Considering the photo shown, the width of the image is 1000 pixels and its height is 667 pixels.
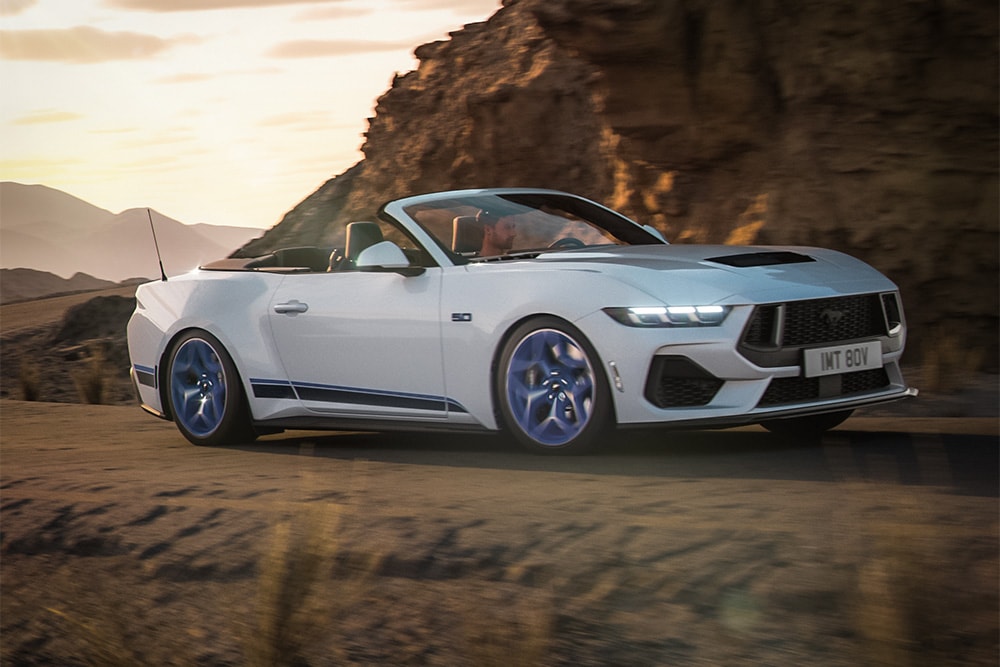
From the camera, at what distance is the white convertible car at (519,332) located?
7188 mm

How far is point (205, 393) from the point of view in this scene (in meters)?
9.29

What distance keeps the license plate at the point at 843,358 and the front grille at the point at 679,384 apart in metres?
0.50

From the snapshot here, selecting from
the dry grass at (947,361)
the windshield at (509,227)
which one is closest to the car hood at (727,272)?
the windshield at (509,227)

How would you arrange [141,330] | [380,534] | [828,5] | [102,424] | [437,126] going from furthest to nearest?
[437,126] < [828,5] < [102,424] < [141,330] < [380,534]

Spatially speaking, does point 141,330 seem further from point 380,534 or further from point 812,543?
point 812,543

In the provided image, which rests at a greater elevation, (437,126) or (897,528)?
(437,126)

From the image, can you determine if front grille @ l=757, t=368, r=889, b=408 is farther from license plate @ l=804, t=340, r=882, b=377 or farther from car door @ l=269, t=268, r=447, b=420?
car door @ l=269, t=268, r=447, b=420

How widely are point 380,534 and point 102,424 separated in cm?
574

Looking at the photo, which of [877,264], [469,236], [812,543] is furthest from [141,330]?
[877,264]

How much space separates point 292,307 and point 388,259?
90 centimetres

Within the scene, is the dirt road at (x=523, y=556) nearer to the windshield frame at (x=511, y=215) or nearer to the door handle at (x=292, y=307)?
the door handle at (x=292, y=307)

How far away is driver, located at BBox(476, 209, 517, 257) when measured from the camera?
833 cm

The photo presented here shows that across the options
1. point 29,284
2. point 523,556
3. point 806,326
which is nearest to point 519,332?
point 806,326

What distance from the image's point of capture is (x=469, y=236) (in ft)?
27.7
